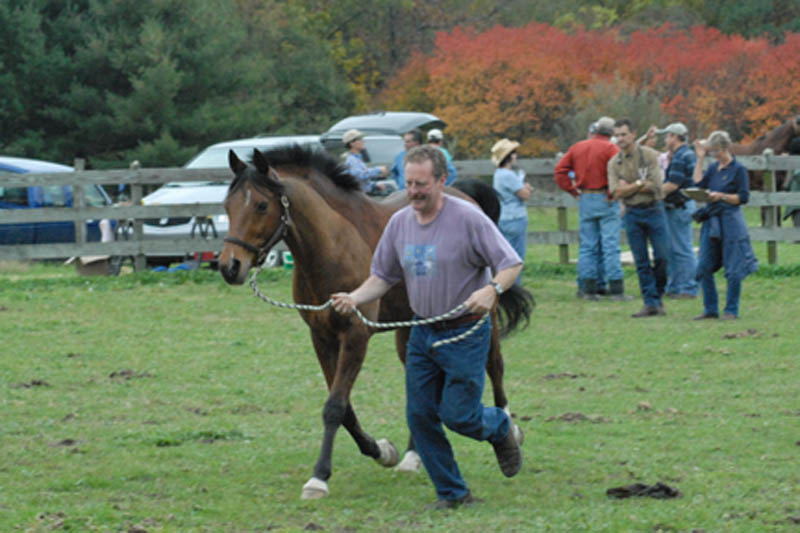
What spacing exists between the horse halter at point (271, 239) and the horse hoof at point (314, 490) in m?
1.24

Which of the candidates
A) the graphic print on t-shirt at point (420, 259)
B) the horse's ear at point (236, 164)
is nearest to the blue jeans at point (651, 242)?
the horse's ear at point (236, 164)

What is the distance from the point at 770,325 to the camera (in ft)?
40.2

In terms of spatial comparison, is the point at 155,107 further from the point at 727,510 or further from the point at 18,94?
the point at 727,510

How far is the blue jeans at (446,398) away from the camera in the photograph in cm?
569

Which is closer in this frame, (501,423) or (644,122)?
(501,423)

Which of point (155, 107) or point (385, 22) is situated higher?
point (385, 22)

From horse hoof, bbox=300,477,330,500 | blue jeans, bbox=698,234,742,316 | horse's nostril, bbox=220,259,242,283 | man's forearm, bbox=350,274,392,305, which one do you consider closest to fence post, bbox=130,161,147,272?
blue jeans, bbox=698,234,742,316

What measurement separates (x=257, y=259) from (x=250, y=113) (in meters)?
27.9

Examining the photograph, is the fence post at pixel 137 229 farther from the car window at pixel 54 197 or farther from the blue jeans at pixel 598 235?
the blue jeans at pixel 598 235

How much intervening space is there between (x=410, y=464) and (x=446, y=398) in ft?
4.15

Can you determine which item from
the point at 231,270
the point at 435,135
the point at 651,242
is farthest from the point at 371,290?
the point at 435,135

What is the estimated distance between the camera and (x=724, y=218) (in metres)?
12.1

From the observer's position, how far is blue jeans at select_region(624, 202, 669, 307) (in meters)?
12.8

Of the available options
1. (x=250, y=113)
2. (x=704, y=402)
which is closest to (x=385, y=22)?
(x=250, y=113)
